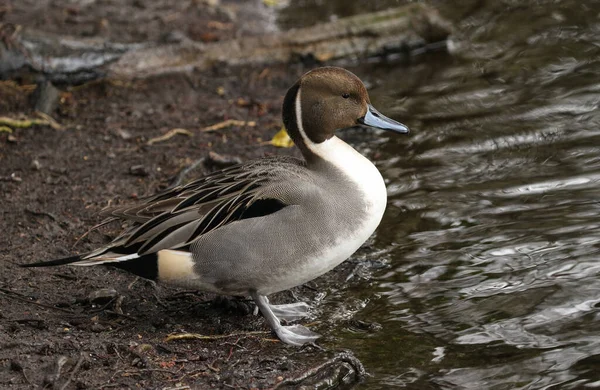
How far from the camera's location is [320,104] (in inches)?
173

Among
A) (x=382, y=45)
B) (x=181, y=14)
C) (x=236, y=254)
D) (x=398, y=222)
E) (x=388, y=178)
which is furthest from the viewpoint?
(x=181, y=14)

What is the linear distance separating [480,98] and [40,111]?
3.13m

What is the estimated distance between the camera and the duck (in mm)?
4055

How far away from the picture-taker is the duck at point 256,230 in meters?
4.05

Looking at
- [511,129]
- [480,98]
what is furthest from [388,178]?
[480,98]

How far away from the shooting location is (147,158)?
6.06m

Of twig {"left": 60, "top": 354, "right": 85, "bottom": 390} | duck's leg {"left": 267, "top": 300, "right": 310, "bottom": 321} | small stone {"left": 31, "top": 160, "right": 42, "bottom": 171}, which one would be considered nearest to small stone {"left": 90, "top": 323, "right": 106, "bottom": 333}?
twig {"left": 60, "top": 354, "right": 85, "bottom": 390}

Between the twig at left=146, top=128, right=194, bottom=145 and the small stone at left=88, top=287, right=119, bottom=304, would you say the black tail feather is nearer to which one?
the small stone at left=88, top=287, right=119, bottom=304

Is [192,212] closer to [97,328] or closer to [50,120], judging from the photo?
[97,328]

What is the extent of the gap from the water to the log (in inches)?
10.9

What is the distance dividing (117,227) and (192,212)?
3.75ft

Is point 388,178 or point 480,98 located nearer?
point 388,178

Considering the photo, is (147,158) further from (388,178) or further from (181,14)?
(181,14)

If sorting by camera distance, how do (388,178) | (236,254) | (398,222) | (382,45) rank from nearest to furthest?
(236,254) < (398,222) < (388,178) < (382,45)
